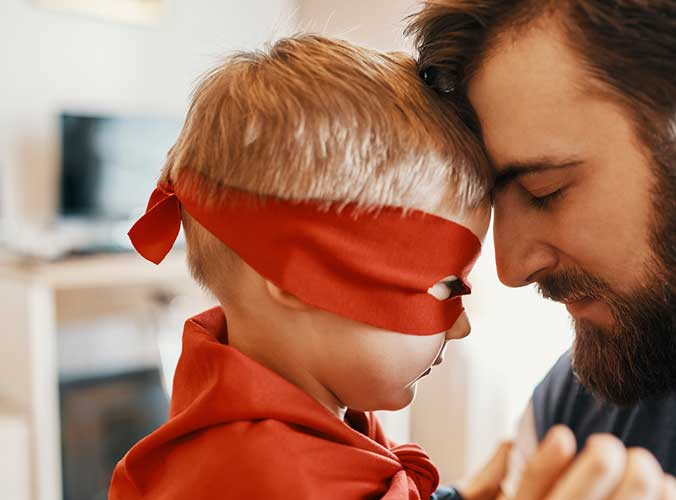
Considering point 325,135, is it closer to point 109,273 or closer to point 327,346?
point 327,346

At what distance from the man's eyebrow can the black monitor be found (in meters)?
1.99

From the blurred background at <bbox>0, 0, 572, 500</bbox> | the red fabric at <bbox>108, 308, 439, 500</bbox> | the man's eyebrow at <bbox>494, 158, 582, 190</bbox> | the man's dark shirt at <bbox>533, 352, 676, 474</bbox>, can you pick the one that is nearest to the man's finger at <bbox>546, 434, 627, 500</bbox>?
the red fabric at <bbox>108, 308, 439, 500</bbox>

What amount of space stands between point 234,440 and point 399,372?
0.20 meters

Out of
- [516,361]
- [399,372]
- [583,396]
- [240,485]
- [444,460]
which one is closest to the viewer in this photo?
[240,485]

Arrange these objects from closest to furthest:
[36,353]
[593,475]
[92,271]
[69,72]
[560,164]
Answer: [593,475] < [560,164] < [36,353] < [92,271] < [69,72]

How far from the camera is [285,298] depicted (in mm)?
747

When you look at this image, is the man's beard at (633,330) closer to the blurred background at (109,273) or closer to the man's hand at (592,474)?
the man's hand at (592,474)

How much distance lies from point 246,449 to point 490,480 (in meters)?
0.38

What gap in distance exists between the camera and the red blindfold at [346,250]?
72 cm

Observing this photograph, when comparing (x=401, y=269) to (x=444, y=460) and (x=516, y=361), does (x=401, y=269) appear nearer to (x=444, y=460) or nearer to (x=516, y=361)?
(x=516, y=361)

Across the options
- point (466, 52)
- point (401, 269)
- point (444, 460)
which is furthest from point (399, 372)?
point (444, 460)

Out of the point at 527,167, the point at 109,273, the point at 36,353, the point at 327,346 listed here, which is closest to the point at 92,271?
the point at 109,273

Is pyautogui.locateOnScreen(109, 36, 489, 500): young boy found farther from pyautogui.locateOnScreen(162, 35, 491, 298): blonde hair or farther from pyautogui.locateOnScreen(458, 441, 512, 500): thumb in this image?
pyautogui.locateOnScreen(458, 441, 512, 500): thumb

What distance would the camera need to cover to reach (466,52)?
2.72 ft
